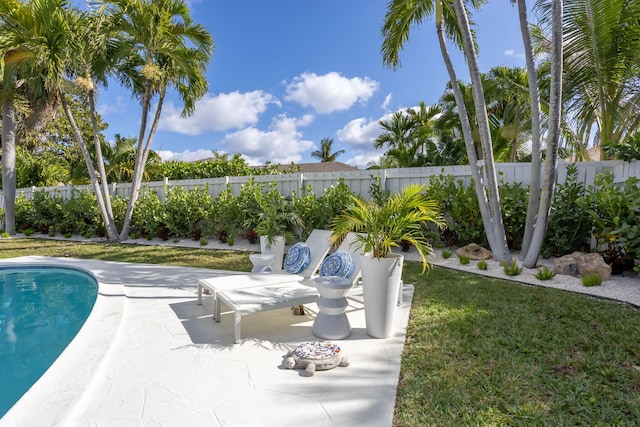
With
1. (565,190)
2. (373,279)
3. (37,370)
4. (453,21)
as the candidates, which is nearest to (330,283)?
(373,279)

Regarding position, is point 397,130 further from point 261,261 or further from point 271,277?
point 271,277

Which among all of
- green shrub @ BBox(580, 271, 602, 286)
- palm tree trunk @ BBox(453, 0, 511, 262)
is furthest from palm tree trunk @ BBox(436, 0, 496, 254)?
green shrub @ BBox(580, 271, 602, 286)

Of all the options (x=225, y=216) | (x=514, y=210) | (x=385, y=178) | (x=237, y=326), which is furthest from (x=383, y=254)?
(x=225, y=216)

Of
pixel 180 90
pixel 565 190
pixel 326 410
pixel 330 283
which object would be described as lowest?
pixel 326 410

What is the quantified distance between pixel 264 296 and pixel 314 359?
111 centimetres

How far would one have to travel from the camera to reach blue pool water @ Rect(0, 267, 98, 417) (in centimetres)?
330

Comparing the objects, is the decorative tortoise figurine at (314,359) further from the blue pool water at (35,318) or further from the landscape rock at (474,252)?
the landscape rock at (474,252)

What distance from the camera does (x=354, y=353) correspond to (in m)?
3.22

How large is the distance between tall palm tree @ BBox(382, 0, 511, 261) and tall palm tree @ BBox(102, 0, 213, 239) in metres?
5.87

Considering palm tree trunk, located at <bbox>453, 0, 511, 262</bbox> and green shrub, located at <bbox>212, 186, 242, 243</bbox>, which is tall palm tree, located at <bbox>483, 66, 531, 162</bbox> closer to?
palm tree trunk, located at <bbox>453, 0, 511, 262</bbox>

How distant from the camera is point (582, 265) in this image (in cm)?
519

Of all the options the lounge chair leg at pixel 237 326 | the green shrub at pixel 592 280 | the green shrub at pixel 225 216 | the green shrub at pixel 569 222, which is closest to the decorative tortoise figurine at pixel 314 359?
the lounge chair leg at pixel 237 326

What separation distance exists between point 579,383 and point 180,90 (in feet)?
39.2

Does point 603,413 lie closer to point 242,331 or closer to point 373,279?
point 373,279
